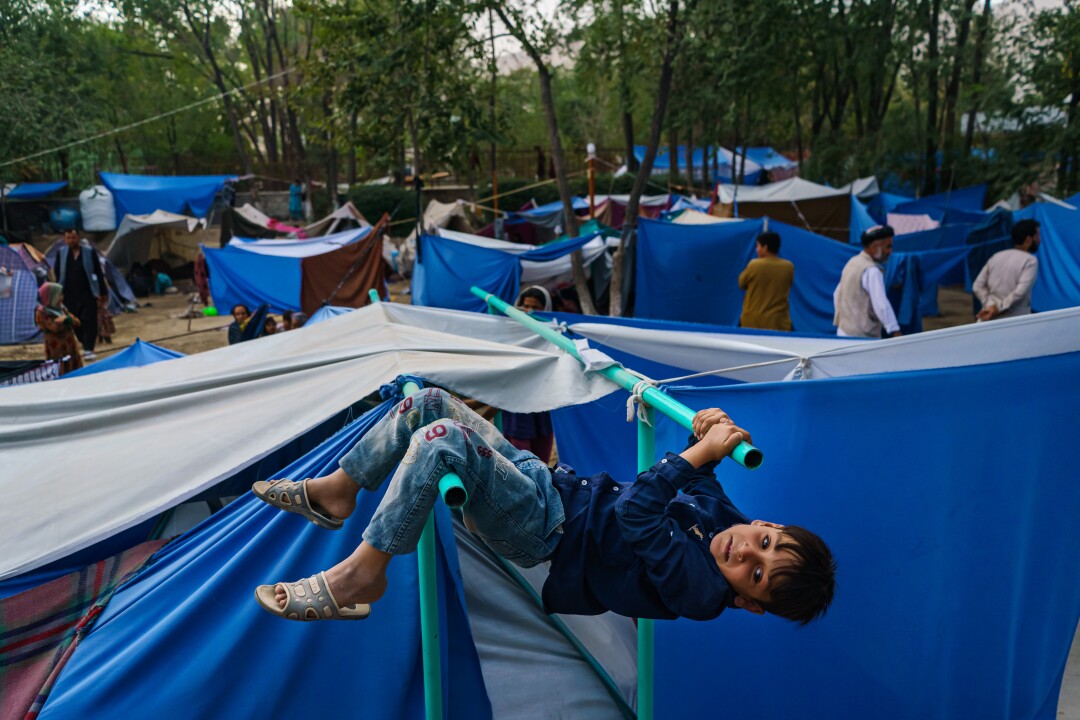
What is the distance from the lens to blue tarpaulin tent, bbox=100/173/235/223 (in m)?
16.8

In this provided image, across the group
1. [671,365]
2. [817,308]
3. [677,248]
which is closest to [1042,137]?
[817,308]

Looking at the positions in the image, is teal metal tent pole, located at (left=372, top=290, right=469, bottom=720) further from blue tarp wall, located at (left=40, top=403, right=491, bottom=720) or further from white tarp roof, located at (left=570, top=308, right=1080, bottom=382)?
white tarp roof, located at (left=570, top=308, right=1080, bottom=382)

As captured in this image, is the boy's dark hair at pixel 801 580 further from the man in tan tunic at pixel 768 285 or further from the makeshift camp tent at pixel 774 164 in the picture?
the makeshift camp tent at pixel 774 164

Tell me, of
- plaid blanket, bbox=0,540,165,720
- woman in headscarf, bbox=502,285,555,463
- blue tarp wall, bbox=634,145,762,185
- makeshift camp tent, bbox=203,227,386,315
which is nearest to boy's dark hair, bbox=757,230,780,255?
woman in headscarf, bbox=502,285,555,463

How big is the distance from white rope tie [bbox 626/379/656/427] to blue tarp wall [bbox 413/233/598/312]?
21.5 ft

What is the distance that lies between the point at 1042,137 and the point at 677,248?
891 cm

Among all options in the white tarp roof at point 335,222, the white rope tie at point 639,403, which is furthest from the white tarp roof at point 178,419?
the white tarp roof at point 335,222

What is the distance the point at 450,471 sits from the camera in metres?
1.87

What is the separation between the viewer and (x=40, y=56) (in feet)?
56.1

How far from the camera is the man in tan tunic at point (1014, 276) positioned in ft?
18.6

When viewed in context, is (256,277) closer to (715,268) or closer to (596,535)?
(715,268)

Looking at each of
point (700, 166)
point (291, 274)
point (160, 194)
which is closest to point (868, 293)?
point (291, 274)

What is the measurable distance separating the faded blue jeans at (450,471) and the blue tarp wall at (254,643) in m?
0.33

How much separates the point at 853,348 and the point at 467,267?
681 cm
